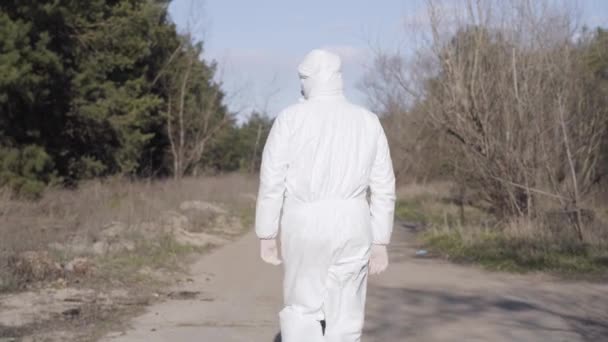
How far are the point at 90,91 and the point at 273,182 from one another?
96.2ft

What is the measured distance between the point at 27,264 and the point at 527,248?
9.52m

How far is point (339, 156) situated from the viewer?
5.22 meters

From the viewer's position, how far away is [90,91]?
1312 inches

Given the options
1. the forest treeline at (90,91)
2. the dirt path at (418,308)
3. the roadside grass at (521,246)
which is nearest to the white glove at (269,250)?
the dirt path at (418,308)

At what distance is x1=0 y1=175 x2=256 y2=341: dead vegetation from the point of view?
9.74m

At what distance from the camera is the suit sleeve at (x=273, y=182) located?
519 centimetres

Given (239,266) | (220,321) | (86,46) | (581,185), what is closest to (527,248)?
(581,185)

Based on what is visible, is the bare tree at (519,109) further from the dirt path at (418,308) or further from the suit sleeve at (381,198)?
the suit sleeve at (381,198)

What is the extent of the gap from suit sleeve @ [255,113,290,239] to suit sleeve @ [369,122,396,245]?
537 mm

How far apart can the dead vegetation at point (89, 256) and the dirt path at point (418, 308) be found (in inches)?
22.6

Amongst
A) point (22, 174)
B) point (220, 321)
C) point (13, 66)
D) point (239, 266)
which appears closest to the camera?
point (220, 321)

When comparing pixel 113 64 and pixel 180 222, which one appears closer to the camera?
pixel 180 222

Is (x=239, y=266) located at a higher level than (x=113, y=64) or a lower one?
lower

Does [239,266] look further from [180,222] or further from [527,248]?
[180,222]
